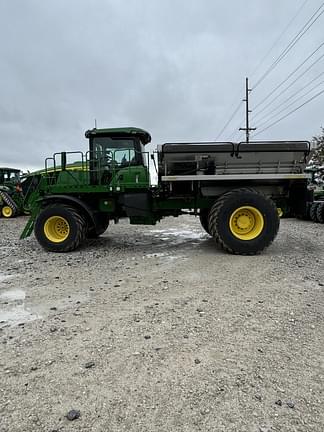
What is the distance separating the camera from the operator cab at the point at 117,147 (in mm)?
7590

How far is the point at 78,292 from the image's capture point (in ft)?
14.1

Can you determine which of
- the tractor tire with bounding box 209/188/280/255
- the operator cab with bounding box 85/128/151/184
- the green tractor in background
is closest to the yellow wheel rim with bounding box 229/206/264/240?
the tractor tire with bounding box 209/188/280/255

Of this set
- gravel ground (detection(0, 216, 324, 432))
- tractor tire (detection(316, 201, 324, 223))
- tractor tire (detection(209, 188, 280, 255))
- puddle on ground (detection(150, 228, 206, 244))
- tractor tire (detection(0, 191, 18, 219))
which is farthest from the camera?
tractor tire (detection(0, 191, 18, 219))

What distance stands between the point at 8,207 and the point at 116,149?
10685 millimetres

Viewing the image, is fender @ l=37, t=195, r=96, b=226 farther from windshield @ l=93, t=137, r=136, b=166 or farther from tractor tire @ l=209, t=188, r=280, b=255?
tractor tire @ l=209, t=188, r=280, b=255

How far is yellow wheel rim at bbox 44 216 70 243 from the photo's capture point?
23.1 feet

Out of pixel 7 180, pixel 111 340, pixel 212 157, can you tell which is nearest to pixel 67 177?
pixel 212 157

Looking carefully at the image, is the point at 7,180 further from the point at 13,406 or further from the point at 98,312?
the point at 13,406

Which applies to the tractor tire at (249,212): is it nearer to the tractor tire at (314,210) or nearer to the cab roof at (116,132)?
the cab roof at (116,132)

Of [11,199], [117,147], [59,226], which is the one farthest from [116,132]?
[11,199]

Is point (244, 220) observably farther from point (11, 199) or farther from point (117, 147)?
point (11, 199)

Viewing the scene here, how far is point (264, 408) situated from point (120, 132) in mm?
6906

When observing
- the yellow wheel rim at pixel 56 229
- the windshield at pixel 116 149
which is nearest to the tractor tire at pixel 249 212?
the windshield at pixel 116 149

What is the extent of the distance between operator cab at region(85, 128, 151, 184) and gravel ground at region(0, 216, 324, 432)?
10.1ft
